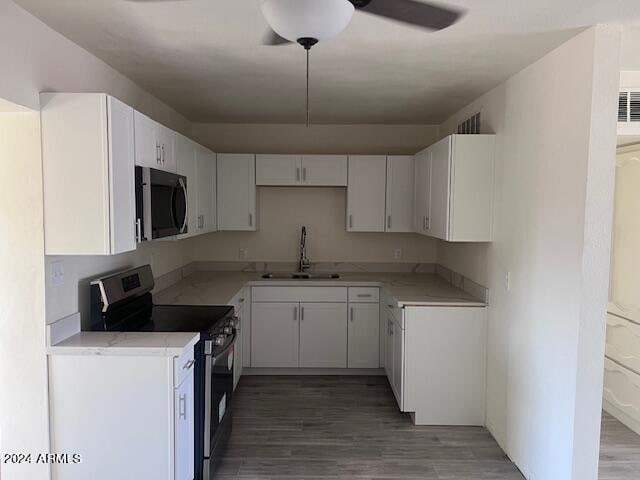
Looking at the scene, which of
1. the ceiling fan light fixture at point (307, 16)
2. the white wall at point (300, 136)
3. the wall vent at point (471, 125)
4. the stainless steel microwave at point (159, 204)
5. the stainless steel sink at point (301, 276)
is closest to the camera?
the ceiling fan light fixture at point (307, 16)

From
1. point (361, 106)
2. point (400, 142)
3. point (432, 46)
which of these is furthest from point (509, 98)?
point (400, 142)

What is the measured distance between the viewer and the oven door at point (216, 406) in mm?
2586

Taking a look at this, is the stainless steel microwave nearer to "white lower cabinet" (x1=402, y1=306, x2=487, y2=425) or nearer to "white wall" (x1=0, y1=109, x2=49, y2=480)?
"white wall" (x1=0, y1=109, x2=49, y2=480)

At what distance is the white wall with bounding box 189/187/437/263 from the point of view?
4863mm

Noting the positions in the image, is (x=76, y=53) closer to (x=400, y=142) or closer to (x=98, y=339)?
(x=98, y=339)

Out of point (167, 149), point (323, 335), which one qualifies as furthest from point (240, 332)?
point (167, 149)

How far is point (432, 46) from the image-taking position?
2.43m

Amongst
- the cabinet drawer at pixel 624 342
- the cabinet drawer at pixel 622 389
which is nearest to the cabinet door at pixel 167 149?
the cabinet drawer at pixel 624 342

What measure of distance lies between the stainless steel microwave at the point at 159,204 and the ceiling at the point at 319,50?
0.67 metres

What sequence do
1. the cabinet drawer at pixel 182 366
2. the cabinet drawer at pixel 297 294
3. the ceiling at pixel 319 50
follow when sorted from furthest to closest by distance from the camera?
the cabinet drawer at pixel 297 294, the cabinet drawer at pixel 182 366, the ceiling at pixel 319 50

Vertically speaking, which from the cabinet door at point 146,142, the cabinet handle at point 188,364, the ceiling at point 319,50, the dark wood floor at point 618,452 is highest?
the ceiling at point 319,50

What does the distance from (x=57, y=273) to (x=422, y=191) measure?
2.88m

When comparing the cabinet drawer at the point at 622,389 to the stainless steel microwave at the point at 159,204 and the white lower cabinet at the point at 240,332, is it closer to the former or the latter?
the white lower cabinet at the point at 240,332

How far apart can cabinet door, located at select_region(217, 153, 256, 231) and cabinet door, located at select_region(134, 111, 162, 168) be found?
164cm
